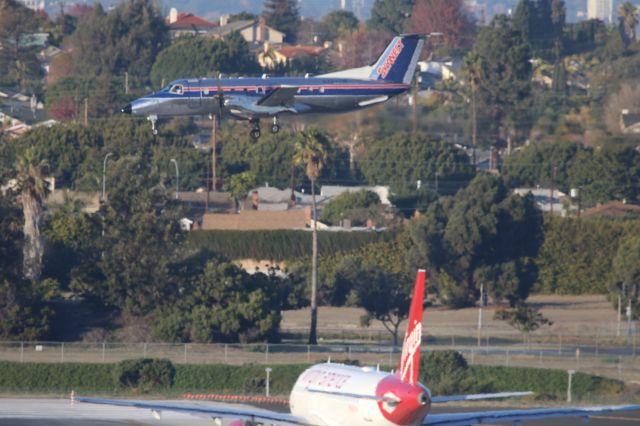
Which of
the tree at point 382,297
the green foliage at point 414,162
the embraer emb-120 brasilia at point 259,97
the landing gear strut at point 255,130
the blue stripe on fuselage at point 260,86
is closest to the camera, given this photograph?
the landing gear strut at point 255,130

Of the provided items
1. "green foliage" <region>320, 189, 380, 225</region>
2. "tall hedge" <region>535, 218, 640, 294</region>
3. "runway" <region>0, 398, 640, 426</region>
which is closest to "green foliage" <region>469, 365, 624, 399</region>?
"runway" <region>0, 398, 640, 426</region>

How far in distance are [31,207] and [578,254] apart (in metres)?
43.8

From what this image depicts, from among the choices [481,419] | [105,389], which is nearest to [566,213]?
[105,389]

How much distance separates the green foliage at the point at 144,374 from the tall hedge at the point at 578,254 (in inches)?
1903

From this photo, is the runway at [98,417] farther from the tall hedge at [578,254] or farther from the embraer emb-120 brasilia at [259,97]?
the tall hedge at [578,254]

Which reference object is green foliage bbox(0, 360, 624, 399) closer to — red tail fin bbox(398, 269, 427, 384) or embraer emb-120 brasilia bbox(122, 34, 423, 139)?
embraer emb-120 brasilia bbox(122, 34, 423, 139)

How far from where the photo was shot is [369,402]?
4866 cm

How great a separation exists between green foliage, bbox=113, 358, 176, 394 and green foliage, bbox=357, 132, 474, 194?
78596mm

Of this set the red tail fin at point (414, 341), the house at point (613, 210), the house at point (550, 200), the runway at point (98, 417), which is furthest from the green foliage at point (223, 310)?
the house at point (550, 200)

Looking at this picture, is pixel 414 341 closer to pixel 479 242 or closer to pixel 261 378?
pixel 261 378

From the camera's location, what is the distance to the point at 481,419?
171ft

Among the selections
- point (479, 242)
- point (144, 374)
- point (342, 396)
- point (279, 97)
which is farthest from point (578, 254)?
point (342, 396)

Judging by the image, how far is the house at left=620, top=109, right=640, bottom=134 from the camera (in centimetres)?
15488

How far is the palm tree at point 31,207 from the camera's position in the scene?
101062 mm
